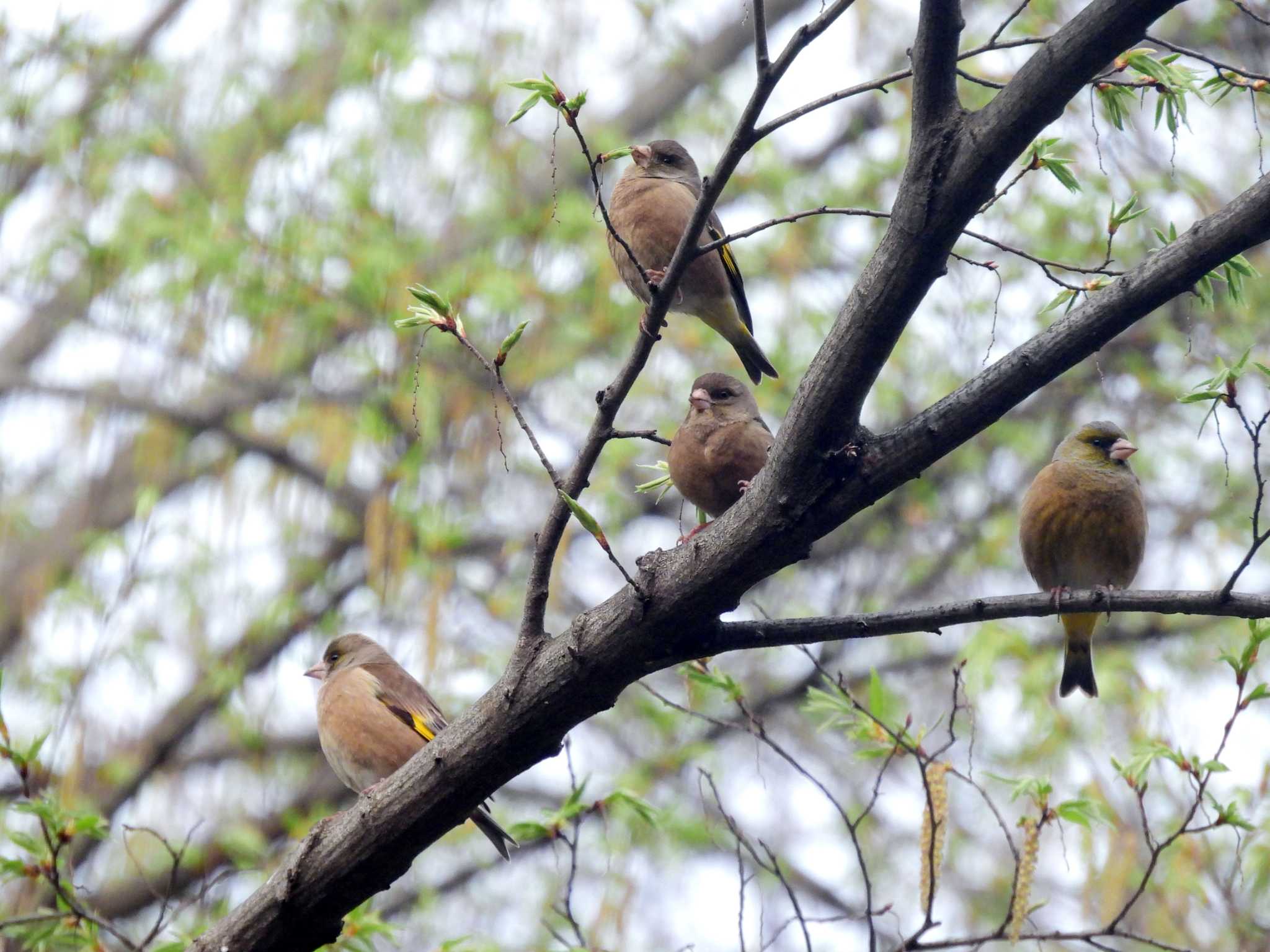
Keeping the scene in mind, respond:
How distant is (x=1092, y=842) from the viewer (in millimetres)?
6023

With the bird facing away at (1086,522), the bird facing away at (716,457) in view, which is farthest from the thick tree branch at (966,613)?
the bird facing away at (1086,522)

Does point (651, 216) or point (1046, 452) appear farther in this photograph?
point (1046, 452)

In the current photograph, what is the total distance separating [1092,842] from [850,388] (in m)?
3.90

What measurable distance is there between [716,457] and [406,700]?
6.34ft

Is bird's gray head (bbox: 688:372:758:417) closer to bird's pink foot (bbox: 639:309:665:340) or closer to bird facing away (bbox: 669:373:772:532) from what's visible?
bird facing away (bbox: 669:373:772:532)

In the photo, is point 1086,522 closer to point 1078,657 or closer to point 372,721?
point 1078,657

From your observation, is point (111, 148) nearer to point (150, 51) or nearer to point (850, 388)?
point (150, 51)

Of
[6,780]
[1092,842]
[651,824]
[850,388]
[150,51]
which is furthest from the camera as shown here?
[150,51]

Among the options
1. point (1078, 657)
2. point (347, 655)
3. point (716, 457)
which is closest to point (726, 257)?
point (716, 457)

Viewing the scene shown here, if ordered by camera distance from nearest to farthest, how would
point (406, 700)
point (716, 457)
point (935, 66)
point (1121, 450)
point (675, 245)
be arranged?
point (935, 66) → point (716, 457) → point (675, 245) → point (1121, 450) → point (406, 700)

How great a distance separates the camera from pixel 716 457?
461 cm

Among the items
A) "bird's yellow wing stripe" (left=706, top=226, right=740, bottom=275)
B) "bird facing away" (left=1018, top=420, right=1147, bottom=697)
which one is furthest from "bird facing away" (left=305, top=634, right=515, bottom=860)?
"bird facing away" (left=1018, top=420, right=1147, bottom=697)

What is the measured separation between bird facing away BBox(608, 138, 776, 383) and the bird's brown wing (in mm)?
2003

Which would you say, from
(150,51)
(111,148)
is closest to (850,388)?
(111,148)
